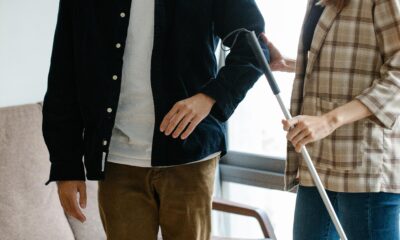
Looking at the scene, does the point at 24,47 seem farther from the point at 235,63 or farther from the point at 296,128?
the point at 296,128

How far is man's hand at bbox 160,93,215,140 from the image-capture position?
39.3 inches

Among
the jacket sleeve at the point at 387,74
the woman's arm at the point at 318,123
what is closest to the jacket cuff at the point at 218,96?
the woman's arm at the point at 318,123

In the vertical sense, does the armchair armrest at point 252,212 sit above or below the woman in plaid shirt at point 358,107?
below

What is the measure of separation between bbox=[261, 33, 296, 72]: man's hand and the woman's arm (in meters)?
0.24

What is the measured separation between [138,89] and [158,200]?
28 centimetres

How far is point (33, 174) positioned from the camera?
1.98 meters

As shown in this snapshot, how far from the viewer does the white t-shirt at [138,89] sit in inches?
43.5

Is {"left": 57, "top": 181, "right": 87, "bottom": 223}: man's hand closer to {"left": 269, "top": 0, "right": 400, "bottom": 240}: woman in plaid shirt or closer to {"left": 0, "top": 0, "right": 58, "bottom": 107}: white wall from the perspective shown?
{"left": 269, "top": 0, "right": 400, "bottom": 240}: woman in plaid shirt

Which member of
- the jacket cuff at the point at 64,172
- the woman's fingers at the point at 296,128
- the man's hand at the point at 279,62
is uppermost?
the man's hand at the point at 279,62

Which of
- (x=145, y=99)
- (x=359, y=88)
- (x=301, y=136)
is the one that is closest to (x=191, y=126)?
(x=145, y=99)

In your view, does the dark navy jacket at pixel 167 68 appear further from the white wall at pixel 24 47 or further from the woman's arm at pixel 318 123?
the white wall at pixel 24 47

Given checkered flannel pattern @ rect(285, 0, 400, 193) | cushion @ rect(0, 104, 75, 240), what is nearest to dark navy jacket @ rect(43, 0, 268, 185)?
checkered flannel pattern @ rect(285, 0, 400, 193)

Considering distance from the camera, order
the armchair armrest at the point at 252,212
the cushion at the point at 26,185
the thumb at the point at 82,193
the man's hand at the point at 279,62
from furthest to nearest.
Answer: the armchair armrest at the point at 252,212 < the cushion at the point at 26,185 < the man's hand at the point at 279,62 < the thumb at the point at 82,193

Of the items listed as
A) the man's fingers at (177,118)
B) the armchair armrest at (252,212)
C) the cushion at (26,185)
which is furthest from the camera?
the armchair armrest at (252,212)
